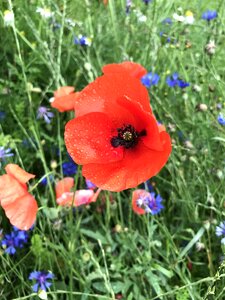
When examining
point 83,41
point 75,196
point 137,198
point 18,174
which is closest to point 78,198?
point 75,196

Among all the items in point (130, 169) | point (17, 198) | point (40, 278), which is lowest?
point (40, 278)

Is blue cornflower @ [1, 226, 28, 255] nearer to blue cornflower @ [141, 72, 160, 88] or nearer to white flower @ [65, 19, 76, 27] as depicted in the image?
blue cornflower @ [141, 72, 160, 88]

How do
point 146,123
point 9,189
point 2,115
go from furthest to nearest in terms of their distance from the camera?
1. point 2,115
2. point 9,189
3. point 146,123

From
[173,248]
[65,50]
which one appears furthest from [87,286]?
[65,50]

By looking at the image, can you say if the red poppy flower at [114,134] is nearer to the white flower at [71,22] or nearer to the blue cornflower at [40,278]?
the blue cornflower at [40,278]

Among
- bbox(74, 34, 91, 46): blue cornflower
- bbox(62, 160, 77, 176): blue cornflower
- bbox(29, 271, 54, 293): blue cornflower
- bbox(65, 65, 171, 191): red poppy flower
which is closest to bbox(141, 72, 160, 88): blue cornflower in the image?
bbox(74, 34, 91, 46): blue cornflower

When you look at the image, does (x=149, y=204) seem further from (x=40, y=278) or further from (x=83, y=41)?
(x=83, y=41)

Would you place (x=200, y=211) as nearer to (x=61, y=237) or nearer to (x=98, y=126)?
(x=61, y=237)

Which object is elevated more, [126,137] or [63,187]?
[126,137]
